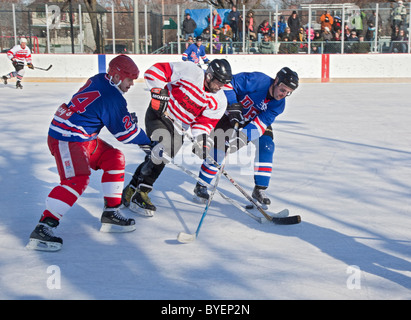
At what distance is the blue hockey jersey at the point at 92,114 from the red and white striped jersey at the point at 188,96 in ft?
1.84

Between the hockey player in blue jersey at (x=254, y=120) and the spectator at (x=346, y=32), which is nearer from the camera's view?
the hockey player in blue jersey at (x=254, y=120)

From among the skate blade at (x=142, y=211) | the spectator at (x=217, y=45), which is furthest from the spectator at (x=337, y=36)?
the skate blade at (x=142, y=211)

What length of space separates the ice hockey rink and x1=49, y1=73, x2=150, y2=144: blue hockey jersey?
1.93 ft

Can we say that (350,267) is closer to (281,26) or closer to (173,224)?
(173,224)

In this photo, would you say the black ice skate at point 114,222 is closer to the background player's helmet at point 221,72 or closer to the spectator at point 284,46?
the background player's helmet at point 221,72

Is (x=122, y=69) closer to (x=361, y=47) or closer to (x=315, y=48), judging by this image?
(x=315, y=48)

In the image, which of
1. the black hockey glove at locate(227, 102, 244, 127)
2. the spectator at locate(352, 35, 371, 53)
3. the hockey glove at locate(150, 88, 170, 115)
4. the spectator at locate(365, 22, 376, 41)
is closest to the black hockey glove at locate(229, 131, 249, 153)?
A: the black hockey glove at locate(227, 102, 244, 127)

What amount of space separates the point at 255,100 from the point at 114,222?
1.32 m

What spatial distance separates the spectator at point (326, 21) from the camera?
1358cm

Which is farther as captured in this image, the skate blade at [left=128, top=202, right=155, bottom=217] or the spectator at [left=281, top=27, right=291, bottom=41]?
the spectator at [left=281, top=27, right=291, bottom=41]

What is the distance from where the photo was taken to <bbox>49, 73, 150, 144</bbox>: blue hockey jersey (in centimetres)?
266

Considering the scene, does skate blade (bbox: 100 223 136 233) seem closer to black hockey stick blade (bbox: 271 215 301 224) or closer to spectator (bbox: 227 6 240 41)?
black hockey stick blade (bbox: 271 215 301 224)
